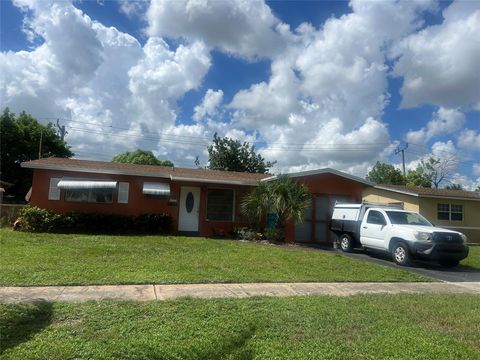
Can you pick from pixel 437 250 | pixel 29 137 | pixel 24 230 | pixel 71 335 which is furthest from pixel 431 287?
pixel 29 137

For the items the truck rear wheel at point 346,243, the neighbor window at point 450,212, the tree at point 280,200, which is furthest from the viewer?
the neighbor window at point 450,212

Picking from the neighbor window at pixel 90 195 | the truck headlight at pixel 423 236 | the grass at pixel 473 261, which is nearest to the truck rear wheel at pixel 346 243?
the truck headlight at pixel 423 236

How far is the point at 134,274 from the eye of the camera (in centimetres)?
878

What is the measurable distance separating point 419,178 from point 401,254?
45.9 metres

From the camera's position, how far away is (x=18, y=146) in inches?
1543

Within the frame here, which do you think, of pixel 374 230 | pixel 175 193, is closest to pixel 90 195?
pixel 175 193

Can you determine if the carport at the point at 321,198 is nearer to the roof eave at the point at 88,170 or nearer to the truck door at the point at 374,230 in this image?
the truck door at the point at 374,230

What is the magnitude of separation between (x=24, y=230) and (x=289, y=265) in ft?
35.9

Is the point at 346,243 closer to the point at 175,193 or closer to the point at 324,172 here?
the point at 324,172

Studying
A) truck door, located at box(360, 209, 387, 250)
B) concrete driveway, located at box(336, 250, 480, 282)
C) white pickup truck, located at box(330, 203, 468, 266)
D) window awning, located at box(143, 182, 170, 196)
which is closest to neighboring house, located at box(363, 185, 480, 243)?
white pickup truck, located at box(330, 203, 468, 266)

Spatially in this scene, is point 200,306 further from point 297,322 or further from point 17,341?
point 17,341

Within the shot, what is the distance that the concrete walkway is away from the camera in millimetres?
6829

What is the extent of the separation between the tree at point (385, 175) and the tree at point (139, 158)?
29.2 meters

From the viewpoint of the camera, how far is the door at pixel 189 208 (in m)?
18.7
